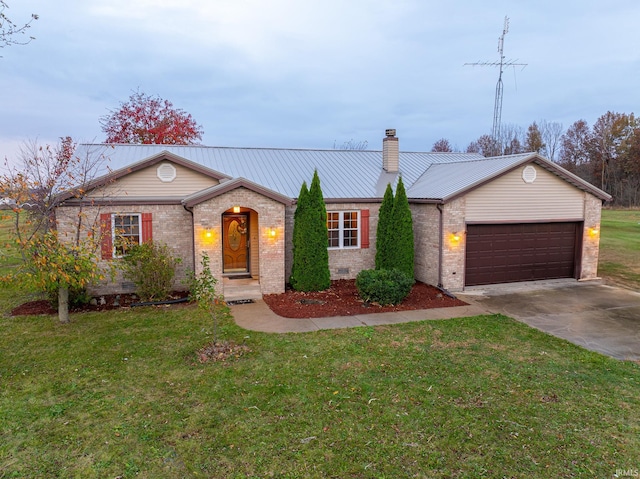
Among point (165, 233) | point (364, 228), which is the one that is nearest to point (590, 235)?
point (364, 228)

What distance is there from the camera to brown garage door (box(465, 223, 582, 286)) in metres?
14.3

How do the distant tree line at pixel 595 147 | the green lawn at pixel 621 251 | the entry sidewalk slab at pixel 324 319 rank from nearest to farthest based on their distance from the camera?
the entry sidewalk slab at pixel 324 319, the green lawn at pixel 621 251, the distant tree line at pixel 595 147

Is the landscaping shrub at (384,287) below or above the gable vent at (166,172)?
below

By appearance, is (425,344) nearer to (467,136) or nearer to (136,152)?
Result: (136,152)

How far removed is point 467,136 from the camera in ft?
212

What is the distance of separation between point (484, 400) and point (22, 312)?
38.5 ft

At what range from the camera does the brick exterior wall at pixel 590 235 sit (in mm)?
15406

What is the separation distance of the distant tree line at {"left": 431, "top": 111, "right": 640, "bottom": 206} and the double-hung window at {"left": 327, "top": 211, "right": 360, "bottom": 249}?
3827cm

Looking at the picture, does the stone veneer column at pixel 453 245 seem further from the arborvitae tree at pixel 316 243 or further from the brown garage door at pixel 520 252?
the arborvitae tree at pixel 316 243

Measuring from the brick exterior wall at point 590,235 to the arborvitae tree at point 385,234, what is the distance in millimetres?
7454

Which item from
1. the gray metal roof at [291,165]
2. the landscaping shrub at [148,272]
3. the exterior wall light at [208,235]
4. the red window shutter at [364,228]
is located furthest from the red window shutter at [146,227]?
the red window shutter at [364,228]

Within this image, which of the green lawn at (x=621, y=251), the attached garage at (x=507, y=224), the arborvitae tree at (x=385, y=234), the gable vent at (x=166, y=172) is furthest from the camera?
the green lawn at (x=621, y=251)

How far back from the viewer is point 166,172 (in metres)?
13.4

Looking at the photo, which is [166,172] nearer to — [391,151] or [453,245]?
[391,151]
